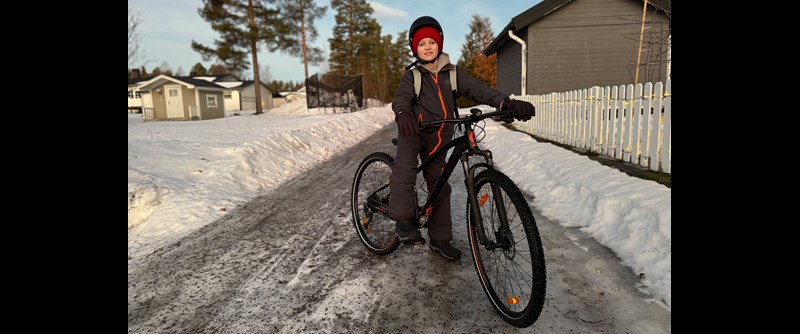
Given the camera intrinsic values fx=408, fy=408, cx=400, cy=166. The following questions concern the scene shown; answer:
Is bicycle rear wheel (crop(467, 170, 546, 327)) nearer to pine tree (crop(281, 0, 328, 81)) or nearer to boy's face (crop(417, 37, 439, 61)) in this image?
boy's face (crop(417, 37, 439, 61))

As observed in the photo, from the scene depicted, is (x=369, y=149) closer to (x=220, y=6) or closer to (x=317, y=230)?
(x=317, y=230)

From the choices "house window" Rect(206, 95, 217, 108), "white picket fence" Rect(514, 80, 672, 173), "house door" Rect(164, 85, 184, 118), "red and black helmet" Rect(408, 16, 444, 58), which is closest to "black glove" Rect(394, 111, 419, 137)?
"red and black helmet" Rect(408, 16, 444, 58)

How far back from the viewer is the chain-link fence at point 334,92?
28656 millimetres

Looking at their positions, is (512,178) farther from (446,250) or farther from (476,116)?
(476,116)

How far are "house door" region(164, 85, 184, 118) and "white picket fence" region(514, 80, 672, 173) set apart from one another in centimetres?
3020

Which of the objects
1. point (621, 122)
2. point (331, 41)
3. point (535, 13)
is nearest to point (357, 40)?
point (331, 41)

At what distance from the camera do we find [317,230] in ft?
12.7

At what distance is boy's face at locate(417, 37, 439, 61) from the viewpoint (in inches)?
110

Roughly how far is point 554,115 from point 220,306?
30.3ft

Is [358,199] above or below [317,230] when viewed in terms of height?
above
